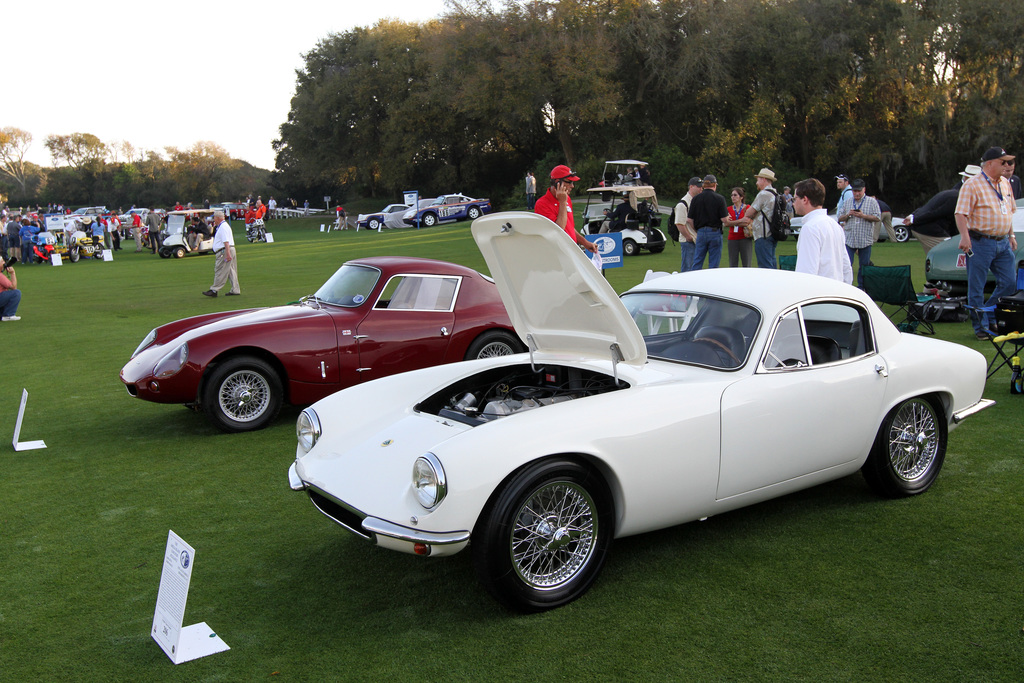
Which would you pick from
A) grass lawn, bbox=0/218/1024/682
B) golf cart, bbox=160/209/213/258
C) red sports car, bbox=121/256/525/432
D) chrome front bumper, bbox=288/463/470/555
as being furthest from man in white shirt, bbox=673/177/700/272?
golf cart, bbox=160/209/213/258

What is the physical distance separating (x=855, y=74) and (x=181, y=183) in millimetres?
75136

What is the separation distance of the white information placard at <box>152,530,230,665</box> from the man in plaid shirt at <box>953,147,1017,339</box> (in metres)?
7.38

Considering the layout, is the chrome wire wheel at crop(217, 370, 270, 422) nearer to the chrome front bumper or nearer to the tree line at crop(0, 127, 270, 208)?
the chrome front bumper

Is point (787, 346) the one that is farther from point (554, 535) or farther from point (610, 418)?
point (554, 535)

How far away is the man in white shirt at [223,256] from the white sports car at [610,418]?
12.2 metres

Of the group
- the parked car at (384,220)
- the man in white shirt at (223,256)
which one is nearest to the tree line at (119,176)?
the parked car at (384,220)

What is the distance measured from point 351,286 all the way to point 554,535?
172 inches

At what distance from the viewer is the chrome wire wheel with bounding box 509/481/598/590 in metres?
3.49

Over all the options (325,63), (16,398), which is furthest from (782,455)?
(325,63)

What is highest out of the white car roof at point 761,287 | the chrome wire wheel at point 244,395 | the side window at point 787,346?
the white car roof at point 761,287

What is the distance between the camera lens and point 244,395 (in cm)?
666

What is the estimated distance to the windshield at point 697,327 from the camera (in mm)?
4293

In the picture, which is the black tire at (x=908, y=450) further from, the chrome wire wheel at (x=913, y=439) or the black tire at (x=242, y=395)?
the black tire at (x=242, y=395)

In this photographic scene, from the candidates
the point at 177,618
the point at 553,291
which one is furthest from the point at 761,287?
the point at 177,618
